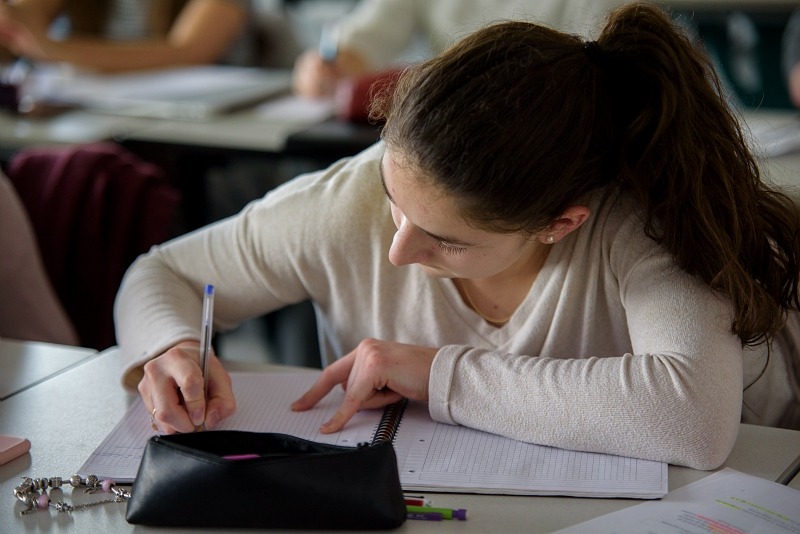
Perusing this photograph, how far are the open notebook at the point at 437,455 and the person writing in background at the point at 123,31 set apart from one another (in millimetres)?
2111

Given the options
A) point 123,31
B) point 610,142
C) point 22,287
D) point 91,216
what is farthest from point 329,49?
point 610,142

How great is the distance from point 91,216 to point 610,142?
105 centimetres

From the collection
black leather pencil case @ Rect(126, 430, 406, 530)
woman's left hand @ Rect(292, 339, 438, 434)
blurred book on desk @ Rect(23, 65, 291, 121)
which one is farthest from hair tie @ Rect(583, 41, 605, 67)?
blurred book on desk @ Rect(23, 65, 291, 121)

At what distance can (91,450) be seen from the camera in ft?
3.63

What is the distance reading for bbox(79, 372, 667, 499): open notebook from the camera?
39.9 inches

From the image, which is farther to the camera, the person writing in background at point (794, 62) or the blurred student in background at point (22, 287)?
the person writing in background at point (794, 62)

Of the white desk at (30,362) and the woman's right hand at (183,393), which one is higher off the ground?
the woman's right hand at (183,393)

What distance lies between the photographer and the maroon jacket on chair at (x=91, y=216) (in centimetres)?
182

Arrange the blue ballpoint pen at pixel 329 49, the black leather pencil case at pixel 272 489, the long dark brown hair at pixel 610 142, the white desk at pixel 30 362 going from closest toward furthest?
1. the black leather pencil case at pixel 272 489
2. the long dark brown hair at pixel 610 142
3. the white desk at pixel 30 362
4. the blue ballpoint pen at pixel 329 49

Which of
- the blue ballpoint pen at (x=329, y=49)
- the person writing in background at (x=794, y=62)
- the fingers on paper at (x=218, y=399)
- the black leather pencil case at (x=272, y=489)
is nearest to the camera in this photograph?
the black leather pencil case at (x=272, y=489)

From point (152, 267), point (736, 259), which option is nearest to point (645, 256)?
point (736, 259)

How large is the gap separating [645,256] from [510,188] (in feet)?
0.76

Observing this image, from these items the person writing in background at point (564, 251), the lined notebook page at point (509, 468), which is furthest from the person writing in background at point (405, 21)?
the lined notebook page at point (509, 468)

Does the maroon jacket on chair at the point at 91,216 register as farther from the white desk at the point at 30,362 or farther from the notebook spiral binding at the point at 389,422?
the notebook spiral binding at the point at 389,422
